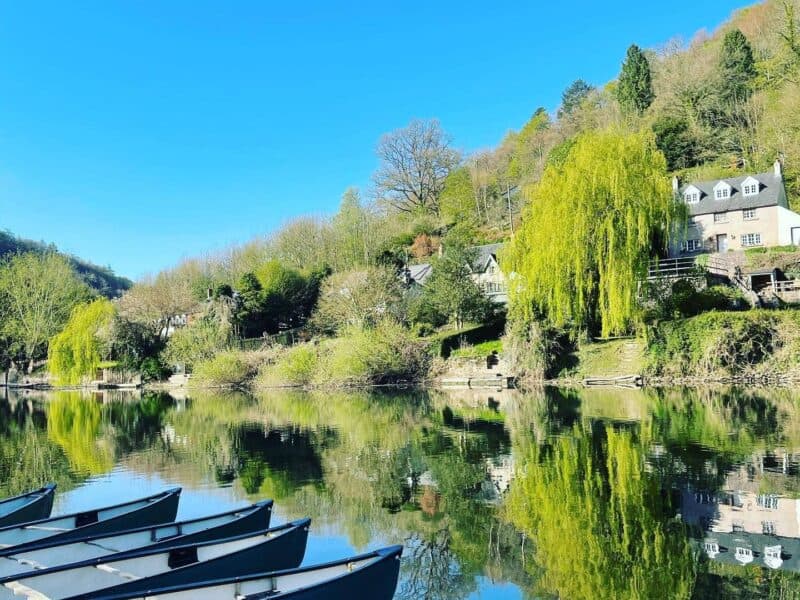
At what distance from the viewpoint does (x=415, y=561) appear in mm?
9969

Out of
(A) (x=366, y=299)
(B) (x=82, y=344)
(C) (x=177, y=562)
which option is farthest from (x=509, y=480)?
(B) (x=82, y=344)

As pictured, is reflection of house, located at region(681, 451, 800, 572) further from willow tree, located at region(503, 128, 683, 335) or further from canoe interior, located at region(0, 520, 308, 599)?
willow tree, located at region(503, 128, 683, 335)

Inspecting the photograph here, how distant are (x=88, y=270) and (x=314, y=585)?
143516 mm

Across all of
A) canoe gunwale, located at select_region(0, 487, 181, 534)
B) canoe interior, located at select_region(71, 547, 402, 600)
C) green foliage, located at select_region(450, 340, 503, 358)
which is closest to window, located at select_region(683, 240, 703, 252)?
green foliage, located at select_region(450, 340, 503, 358)

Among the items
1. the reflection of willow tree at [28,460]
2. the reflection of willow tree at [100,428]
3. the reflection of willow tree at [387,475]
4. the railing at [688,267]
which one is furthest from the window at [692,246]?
the reflection of willow tree at [28,460]

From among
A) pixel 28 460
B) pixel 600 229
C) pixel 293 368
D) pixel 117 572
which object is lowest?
pixel 28 460

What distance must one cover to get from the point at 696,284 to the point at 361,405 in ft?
74.3

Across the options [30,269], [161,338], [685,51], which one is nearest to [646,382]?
[161,338]

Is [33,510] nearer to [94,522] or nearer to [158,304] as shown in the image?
[94,522]

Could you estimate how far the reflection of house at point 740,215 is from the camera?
4794 cm

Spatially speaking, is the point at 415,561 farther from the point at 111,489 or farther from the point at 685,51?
the point at 685,51

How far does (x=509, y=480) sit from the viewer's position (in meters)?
15.0

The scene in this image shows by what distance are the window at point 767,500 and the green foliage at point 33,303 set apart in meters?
67.0

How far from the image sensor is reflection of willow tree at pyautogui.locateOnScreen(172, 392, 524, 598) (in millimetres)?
10305
